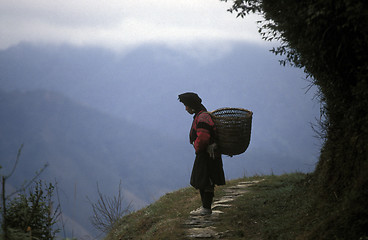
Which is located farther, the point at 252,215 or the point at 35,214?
the point at 252,215

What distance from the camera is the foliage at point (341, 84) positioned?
4.63 metres

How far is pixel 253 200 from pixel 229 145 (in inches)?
78.2

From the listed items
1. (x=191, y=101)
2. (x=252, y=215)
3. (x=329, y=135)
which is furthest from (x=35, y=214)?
(x=329, y=135)

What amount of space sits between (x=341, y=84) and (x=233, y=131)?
2149 mm

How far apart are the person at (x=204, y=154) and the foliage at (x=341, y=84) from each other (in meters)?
2.08

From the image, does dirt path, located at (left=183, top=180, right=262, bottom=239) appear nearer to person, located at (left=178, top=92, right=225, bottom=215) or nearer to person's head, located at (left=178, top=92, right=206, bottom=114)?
person, located at (left=178, top=92, right=225, bottom=215)

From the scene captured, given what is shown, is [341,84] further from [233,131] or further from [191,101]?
[191,101]

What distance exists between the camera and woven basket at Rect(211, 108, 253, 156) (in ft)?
22.4

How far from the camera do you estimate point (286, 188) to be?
8.61 metres

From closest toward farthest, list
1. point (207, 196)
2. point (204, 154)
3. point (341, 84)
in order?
1. point (341, 84)
2. point (204, 154)
3. point (207, 196)

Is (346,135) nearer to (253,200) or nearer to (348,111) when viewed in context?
(348,111)

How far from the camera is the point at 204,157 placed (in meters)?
7.41

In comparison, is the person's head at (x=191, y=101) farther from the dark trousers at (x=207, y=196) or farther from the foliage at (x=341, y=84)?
the foliage at (x=341, y=84)

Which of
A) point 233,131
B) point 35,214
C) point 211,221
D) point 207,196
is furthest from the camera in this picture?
point 207,196
